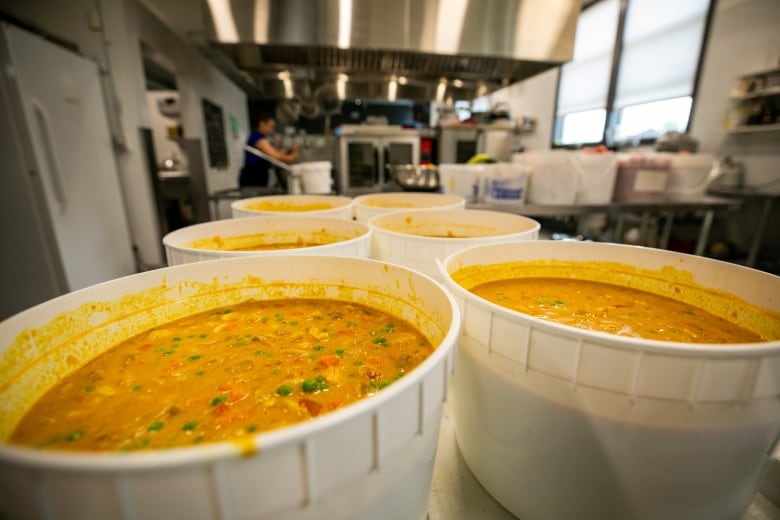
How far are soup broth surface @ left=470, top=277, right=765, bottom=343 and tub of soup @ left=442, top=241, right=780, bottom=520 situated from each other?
0.03 m

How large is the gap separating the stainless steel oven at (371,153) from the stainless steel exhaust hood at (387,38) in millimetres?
575

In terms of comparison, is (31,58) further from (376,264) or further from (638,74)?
(638,74)

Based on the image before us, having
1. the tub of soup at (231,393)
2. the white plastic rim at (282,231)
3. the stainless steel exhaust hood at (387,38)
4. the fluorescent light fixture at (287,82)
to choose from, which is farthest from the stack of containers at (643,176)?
the fluorescent light fixture at (287,82)

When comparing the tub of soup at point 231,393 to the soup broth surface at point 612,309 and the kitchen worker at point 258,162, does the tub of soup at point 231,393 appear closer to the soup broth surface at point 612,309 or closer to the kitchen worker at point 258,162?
the soup broth surface at point 612,309

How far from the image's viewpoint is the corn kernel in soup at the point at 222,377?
54 cm

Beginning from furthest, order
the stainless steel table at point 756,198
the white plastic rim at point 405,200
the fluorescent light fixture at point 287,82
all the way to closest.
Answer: the fluorescent light fixture at point 287,82 → the stainless steel table at point 756,198 → the white plastic rim at point 405,200

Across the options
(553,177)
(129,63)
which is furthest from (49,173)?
(553,177)

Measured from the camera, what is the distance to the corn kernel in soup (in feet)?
1.78

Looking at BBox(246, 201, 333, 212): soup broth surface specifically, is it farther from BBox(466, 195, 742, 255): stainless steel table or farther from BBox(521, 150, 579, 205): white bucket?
BBox(521, 150, 579, 205): white bucket

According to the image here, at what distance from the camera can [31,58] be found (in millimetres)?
2199

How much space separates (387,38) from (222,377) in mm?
3023

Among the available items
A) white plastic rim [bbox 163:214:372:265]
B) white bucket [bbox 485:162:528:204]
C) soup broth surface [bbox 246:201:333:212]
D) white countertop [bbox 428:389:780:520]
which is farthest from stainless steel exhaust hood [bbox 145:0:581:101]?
A: white countertop [bbox 428:389:780:520]

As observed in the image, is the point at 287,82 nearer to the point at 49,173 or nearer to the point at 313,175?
the point at 313,175

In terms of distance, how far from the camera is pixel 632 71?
486 cm
